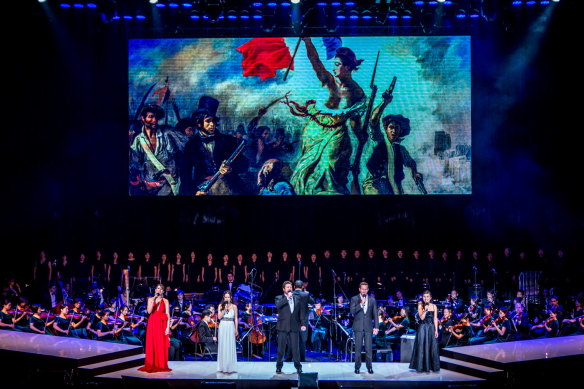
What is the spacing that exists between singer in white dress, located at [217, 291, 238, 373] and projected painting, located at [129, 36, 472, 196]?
6.76 metres

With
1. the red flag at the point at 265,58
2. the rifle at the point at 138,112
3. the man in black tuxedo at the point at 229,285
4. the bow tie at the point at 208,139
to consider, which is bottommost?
the man in black tuxedo at the point at 229,285

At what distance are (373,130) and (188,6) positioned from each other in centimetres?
561

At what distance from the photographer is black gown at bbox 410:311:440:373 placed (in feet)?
34.2

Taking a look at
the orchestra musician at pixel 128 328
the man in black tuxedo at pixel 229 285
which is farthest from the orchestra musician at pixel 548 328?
the orchestra musician at pixel 128 328

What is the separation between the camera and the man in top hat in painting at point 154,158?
1706 cm

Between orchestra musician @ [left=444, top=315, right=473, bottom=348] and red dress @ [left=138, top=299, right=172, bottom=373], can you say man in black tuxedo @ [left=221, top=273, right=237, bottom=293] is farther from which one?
orchestra musician @ [left=444, top=315, right=473, bottom=348]

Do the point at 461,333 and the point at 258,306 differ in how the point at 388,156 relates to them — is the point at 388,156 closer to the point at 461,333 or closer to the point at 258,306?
the point at 258,306

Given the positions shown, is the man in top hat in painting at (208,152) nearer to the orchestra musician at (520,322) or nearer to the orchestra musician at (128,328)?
the orchestra musician at (128,328)

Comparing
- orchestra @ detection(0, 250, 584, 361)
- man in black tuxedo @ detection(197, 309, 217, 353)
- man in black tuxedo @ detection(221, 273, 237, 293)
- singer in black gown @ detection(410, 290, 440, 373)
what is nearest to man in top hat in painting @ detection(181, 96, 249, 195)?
orchestra @ detection(0, 250, 584, 361)

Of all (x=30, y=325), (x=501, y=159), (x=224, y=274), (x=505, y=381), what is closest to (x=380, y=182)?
(x=501, y=159)

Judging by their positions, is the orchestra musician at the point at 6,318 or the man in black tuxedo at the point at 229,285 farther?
the man in black tuxedo at the point at 229,285

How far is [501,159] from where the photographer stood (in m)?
17.8

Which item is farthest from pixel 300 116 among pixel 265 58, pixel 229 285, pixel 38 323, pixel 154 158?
pixel 38 323

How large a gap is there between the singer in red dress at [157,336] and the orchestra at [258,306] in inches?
44.1
